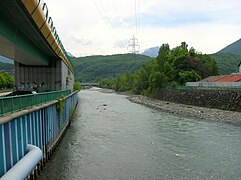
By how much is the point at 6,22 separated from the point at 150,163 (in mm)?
11503

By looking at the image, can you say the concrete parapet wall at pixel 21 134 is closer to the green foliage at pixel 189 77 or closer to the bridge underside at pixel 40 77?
the bridge underside at pixel 40 77

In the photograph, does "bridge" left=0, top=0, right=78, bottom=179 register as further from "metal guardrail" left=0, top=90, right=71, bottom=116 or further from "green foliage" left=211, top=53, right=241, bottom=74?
"green foliage" left=211, top=53, right=241, bottom=74

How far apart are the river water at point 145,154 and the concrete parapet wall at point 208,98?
19238 mm

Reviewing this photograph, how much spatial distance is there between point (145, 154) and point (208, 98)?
39.8 metres

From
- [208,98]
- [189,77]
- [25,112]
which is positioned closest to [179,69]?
[189,77]

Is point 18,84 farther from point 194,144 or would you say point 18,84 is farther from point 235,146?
point 235,146

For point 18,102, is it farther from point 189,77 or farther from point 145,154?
point 189,77

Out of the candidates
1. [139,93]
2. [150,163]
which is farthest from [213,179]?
[139,93]

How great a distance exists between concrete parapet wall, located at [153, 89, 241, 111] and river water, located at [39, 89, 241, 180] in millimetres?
19238

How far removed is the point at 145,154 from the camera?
791 inches

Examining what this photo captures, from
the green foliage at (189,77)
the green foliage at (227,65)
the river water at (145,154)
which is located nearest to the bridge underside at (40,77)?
the river water at (145,154)

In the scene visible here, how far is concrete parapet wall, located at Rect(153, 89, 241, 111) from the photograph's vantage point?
4830cm

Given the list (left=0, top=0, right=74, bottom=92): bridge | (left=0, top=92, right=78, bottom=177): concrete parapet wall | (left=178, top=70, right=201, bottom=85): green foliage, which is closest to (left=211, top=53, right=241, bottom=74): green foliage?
(left=178, top=70, right=201, bottom=85): green foliage

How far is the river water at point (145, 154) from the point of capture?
15992 millimetres
